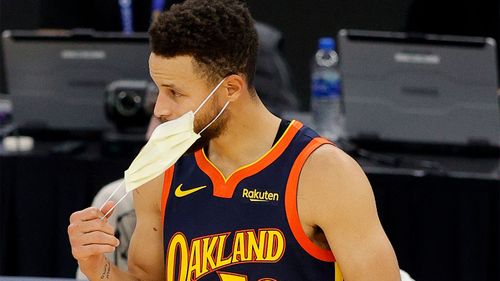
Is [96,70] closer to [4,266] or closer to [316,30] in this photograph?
[4,266]

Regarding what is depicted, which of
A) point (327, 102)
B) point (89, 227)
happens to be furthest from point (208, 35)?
point (327, 102)

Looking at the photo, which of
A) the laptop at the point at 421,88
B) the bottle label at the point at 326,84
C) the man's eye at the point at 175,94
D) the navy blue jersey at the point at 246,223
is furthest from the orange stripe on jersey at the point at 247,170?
the bottle label at the point at 326,84

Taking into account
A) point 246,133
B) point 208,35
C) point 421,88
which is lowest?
point 421,88

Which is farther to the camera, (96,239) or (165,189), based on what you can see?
(165,189)

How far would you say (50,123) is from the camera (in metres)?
4.81

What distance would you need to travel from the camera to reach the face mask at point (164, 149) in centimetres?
221

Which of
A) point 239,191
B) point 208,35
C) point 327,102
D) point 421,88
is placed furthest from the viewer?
point 327,102

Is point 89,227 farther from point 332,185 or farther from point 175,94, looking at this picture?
point 332,185

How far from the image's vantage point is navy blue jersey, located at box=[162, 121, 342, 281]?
2.21m

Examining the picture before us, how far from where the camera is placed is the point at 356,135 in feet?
15.1

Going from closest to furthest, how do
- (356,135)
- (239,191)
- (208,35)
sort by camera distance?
(208,35), (239,191), (356,135)

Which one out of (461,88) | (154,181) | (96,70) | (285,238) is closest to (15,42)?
(96,70)

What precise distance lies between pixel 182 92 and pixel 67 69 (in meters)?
2.57

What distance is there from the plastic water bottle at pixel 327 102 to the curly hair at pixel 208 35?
2505 mm
